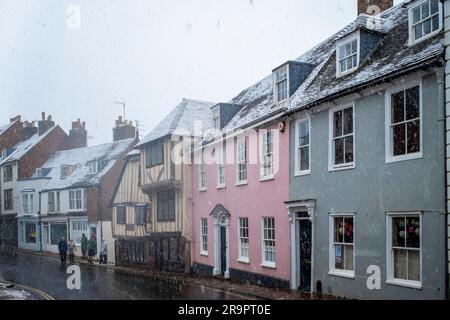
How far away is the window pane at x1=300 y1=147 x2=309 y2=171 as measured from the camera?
12.5 meters

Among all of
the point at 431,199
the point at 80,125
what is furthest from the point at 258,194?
the point at 80,125

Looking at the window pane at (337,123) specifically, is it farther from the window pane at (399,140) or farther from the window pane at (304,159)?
the window pane at (399,140)

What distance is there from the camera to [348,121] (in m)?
10.9

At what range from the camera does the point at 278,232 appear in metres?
A: 13.5

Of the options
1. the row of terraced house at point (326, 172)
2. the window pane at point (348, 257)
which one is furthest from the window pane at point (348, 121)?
the window pane at point (348, 257)

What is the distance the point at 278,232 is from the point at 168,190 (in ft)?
26.6

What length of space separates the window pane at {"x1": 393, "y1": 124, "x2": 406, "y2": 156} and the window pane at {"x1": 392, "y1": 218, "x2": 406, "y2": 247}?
1312 millimetres

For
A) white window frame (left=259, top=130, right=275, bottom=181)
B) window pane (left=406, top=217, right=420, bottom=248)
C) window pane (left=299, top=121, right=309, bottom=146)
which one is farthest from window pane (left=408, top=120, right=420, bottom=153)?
white window frame (left=259, top=130, right=275, bottom=181)

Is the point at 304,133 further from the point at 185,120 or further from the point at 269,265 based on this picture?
the point at 185,120

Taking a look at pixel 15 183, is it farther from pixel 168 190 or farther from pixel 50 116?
pixel 168 190

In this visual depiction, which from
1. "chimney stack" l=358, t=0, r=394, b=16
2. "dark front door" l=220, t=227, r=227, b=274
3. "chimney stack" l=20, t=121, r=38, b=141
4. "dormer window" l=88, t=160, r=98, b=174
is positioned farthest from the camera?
"chimney stack" l=20, t=121, r=38, b=141

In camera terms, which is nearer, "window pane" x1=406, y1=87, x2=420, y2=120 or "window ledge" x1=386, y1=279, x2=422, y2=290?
"window ledge" x1=386, y1=279, x2=422, y2=290

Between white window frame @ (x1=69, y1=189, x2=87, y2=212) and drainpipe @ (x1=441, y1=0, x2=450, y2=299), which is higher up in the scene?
drainpipe @ (x1=441, y1=0, x2=450, y2=299)

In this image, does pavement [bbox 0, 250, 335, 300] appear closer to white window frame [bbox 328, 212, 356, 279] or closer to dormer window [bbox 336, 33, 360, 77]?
white window frame [bbox 328, 212, 356, 279]
